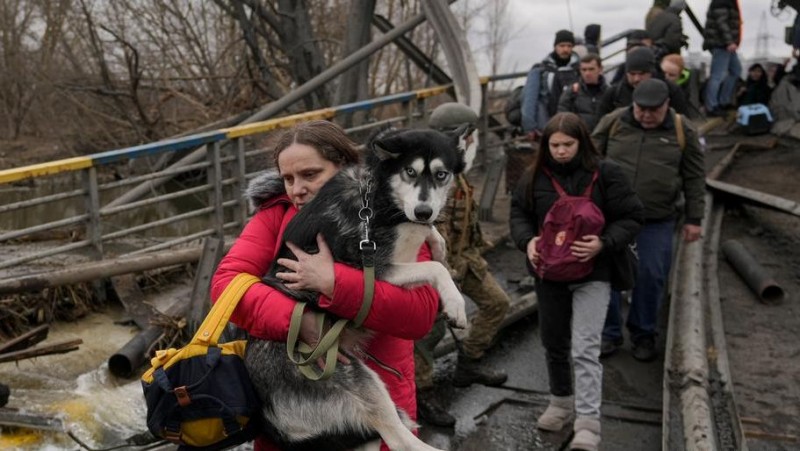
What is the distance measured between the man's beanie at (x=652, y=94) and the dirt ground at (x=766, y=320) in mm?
2089

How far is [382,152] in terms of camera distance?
2.67 m

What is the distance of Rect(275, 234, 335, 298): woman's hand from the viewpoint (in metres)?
2.37

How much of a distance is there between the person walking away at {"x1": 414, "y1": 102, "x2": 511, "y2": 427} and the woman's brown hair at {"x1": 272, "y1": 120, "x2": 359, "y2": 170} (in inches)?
91.2

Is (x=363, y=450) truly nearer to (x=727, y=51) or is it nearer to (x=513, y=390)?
(x=513, y=390)

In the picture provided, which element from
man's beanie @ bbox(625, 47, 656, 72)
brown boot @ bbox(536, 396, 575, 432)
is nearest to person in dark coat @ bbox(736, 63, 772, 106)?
man's beanie @ bbox(625, 47, 656, 72)

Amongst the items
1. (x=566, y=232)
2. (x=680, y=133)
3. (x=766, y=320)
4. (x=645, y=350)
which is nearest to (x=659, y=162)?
(x=680, y=133)

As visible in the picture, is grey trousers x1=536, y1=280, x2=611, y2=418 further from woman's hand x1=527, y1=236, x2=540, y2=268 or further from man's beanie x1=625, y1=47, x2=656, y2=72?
man's beanie x1=625, y1=47, x2=656, y2=72

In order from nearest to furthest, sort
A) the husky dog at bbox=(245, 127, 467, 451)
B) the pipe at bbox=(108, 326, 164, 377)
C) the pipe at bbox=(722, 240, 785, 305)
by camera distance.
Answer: the husky dog at bbox=(245, 127, 467, 451) < the pipe at bbox=(108, 326, 164, 377) < the pipe at bbox=(722, 240, 785, 305)

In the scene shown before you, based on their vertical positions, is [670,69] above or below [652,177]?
above

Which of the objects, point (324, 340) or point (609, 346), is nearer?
point (324, 340)

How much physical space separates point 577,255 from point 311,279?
2.66 metres

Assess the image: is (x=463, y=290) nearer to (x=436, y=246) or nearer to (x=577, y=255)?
(x=577, y=255)

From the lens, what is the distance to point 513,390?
5828 mm

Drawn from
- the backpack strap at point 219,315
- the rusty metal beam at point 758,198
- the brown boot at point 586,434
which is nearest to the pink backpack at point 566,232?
the brown boot at point 586,434
